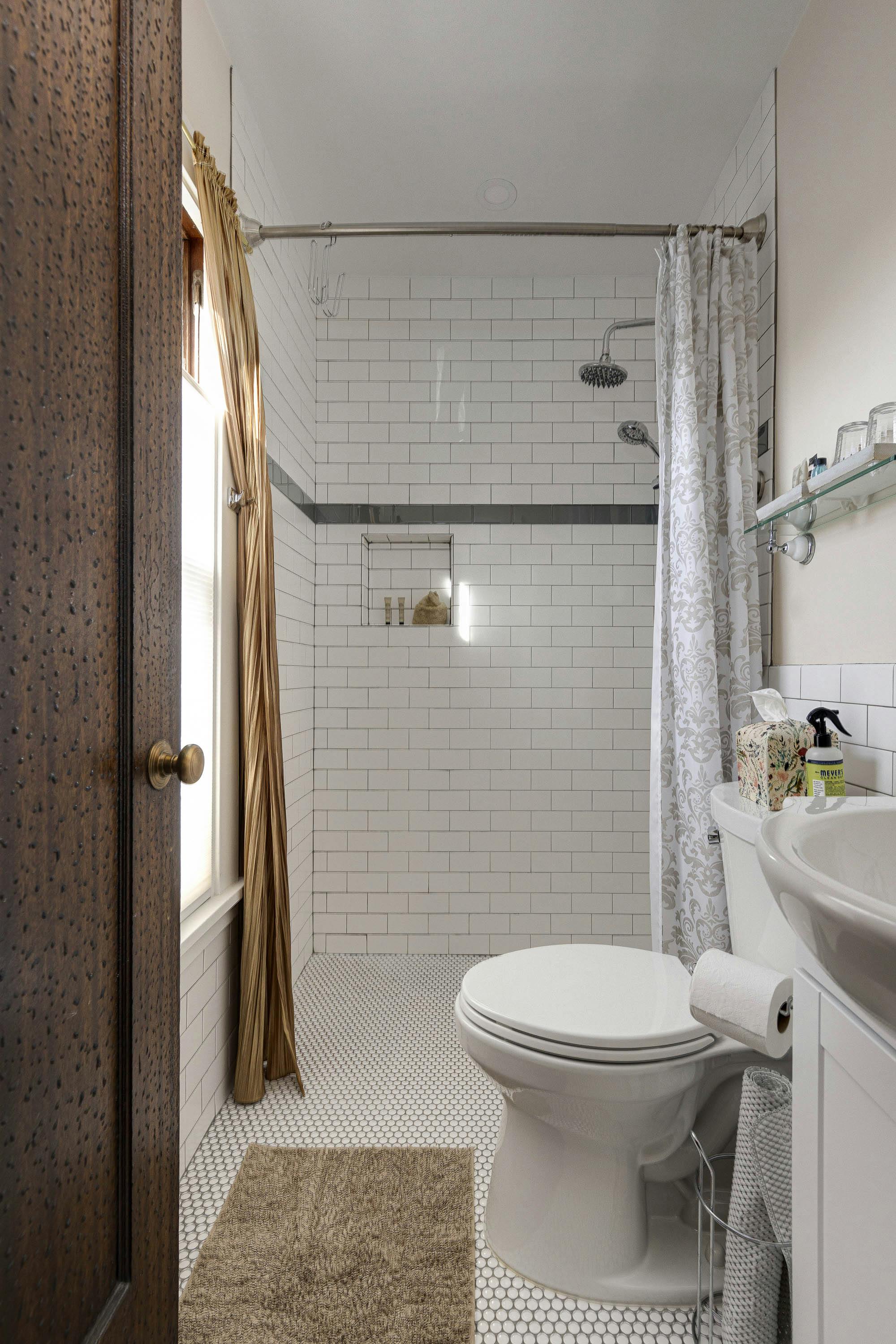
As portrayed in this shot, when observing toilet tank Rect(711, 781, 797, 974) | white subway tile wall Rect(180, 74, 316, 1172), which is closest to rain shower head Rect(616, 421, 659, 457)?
white subway tile wall Rect(180, 74, 316, 1172)

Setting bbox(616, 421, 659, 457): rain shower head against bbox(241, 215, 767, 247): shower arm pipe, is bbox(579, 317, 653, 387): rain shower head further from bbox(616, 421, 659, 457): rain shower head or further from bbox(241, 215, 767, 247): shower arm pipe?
bbox(241, 215, 767, 247): shower arm pipe

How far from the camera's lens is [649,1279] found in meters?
1.35

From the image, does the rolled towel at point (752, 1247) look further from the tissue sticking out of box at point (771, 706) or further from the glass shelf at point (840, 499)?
the glass shelf at point (840, 499)

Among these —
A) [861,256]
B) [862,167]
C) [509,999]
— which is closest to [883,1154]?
[509,999]

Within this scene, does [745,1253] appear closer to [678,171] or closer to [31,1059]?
[31,1059]

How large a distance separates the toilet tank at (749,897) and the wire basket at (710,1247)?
1.10ft

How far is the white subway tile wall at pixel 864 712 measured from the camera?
144cm

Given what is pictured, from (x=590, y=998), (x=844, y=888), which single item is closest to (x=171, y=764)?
(x=844, y=888)

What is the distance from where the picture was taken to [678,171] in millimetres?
2395

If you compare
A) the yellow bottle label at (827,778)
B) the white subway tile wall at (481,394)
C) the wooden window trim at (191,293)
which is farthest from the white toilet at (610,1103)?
the white subway tile wall at (481,394)

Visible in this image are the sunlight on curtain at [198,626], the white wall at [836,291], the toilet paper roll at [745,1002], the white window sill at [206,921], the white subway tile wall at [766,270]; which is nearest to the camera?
the toilet paper roll at [745,1002]

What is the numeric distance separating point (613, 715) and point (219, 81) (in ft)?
7.70

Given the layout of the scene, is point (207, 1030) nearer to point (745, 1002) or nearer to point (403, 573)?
point (745, 1002)

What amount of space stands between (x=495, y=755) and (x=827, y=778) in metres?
1.68
